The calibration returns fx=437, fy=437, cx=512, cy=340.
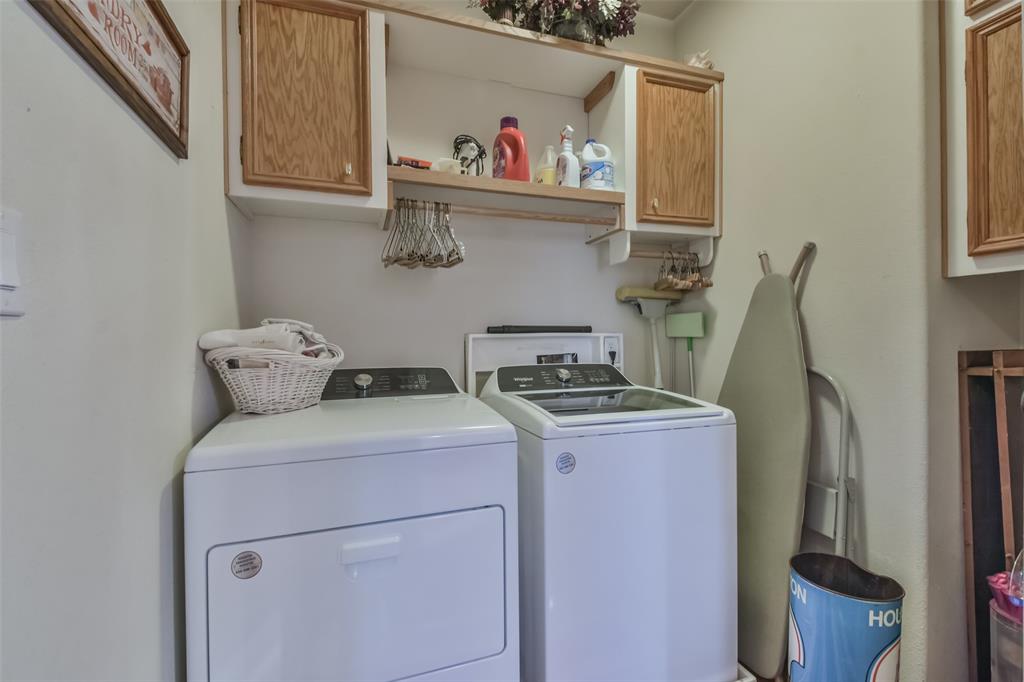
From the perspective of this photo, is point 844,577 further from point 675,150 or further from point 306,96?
point 306,96

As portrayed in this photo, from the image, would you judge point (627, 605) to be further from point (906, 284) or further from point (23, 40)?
point (23, 40)

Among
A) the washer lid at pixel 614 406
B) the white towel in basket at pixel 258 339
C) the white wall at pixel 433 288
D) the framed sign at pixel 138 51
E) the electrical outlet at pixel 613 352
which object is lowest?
the washer lid at pixel 614 406

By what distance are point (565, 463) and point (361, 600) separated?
1.89 feet

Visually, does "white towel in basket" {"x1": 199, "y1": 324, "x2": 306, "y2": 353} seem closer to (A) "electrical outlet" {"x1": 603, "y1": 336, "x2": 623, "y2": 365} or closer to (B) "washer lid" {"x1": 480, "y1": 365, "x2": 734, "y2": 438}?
(B) "washer lid" {"x1": 480, "y1": 365, "x2": 734, "y2": 438}

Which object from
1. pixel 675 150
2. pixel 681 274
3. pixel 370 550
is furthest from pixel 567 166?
pixel 370 550

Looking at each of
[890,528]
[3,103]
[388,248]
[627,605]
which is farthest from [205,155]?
[890,528]

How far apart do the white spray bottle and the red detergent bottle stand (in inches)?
5.4

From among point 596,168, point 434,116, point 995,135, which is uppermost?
point 434,116

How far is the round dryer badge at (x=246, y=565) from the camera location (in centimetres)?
88

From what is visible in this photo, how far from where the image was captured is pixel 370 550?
0.96 meters

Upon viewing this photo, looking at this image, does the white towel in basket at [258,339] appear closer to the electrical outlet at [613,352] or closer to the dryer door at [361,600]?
the dryer door at [361,600]

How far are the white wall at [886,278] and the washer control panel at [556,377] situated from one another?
741 mm

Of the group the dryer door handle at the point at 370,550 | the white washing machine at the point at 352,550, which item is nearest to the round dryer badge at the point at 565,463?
the white washing machine at the point at 352,550

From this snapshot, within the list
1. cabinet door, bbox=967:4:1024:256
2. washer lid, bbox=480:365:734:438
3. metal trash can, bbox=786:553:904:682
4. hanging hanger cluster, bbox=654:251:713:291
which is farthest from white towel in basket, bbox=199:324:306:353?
cabinet door, bbox=967:4:1024:256
